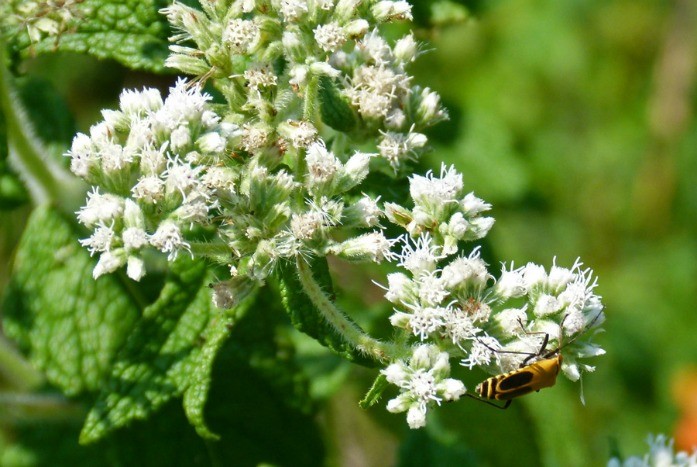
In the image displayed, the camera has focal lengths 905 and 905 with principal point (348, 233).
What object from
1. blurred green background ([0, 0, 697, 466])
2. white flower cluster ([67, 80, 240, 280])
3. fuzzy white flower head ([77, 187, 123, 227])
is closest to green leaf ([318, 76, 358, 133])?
white flower cluster ([67, 80, 240, 280])

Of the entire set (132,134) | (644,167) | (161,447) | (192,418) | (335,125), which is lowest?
(644,167)

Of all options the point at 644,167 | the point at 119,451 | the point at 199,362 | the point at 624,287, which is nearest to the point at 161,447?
the point at 119,451

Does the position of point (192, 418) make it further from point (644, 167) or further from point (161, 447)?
point (644, 167)

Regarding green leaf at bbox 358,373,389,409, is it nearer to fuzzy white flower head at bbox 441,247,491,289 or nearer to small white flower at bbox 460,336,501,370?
small white flower at bbox 460,336,501,370

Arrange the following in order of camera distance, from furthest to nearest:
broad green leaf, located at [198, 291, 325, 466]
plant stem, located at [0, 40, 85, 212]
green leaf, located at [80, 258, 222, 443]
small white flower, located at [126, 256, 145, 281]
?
1. broad green leaf, located at [198, 291, 325, 466]
2. plant stem, located at [0, 40, 85, 212]
3. green leaf, located at [80, 258, 222, 443]
4. small white flower, located at [126, 256, 145, 281]

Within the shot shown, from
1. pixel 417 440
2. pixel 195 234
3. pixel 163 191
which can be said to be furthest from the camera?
pixel 417 440

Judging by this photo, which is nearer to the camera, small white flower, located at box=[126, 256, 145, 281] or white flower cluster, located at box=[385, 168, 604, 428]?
small white flower, located at box=[126, 256, 145, 281]

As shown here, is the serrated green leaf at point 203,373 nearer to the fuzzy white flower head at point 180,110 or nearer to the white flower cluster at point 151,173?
the white flower cluster at point 151,173

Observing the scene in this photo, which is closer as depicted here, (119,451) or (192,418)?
(192,418)
